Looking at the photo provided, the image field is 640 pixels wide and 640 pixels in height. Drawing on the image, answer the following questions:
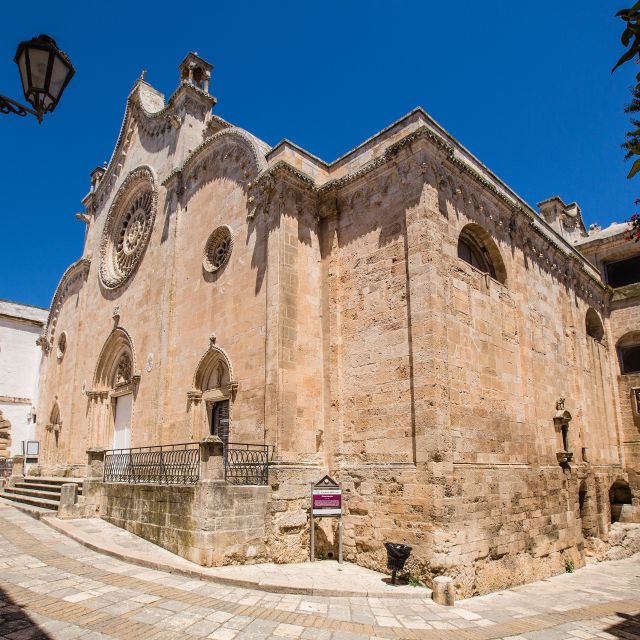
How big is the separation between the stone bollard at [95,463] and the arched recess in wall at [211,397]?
2337mm

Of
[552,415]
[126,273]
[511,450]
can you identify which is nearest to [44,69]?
[511,450]

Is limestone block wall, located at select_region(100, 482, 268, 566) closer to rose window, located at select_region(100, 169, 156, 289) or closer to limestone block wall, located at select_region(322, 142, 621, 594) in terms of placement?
limestone block wall, located at select_region(322, 142, 621, 594)

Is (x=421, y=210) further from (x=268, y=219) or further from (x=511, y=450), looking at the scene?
(x=511, y=450)

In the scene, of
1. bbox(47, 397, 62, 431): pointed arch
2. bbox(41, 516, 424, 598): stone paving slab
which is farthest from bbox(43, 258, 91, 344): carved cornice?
bbox(41, 516, 424, 598): stone paving slab

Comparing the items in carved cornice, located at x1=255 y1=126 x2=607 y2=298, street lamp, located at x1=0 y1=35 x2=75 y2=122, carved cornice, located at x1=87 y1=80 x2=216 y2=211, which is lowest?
street lamp, located at x1=0 y1=35 x2=75 y2=122

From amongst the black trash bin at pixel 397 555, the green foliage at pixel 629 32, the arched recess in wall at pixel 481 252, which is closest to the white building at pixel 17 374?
the black trash bin at pixel 397 555

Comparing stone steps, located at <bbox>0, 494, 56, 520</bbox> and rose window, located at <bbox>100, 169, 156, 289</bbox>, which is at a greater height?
rose window, located at <bbox>100, 169, 156, 289</bbox>

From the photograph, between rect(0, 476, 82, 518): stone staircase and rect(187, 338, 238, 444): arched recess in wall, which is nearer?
rect(187, 338, 238, 444): arched recess in wall

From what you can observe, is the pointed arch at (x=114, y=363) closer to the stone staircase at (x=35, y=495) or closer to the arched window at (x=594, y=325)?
the stone staircase at (x=35, y=495)

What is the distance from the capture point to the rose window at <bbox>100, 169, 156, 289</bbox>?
19297mm

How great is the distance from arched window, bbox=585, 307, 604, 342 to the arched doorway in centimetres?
531

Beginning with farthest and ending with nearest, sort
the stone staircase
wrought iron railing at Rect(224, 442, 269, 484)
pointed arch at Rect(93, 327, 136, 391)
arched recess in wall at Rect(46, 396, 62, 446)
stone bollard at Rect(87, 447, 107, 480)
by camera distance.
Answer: arched recess in wall at Rect(46, 396, 62, 446)
pointed arch at Rect(93, 327, 136, 391)
the stone staircase
stone bollard at Rect(87, 447, 107, 480)
wrought iron railing at Rect(224, 442, 269, 484)

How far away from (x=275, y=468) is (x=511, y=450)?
17.3ft

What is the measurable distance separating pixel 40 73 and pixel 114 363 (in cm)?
1656
